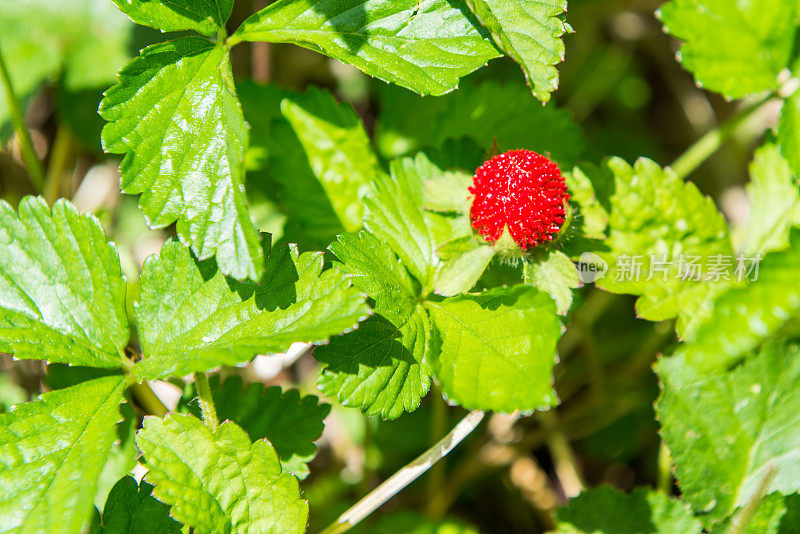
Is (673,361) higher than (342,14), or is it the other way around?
(342,14)

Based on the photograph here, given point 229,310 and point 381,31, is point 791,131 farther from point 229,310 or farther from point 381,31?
point 229,310

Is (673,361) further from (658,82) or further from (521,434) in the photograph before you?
(658,82)

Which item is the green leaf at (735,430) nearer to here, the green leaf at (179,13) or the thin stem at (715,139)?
the thin stem at (715,139)

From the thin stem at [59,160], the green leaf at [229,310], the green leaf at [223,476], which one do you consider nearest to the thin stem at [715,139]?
the green leaf at [229,310]

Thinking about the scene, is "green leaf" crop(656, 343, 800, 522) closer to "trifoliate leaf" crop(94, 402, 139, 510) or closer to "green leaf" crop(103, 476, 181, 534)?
"green leaf" crop(103, 476, 181, 534)

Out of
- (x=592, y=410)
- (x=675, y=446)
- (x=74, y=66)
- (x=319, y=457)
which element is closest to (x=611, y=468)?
(x=592, y=410)

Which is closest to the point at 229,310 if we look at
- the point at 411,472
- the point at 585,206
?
the point at 411,472

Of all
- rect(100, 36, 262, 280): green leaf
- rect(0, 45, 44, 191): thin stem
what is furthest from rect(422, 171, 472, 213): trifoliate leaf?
rect(0, 45, 44, 191): thin stem
